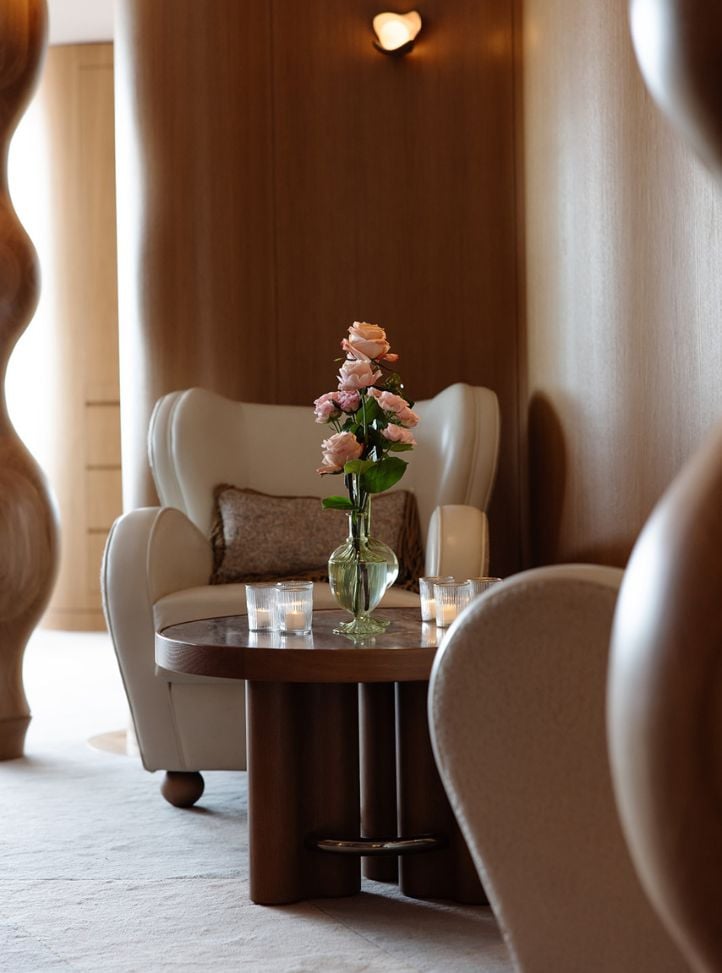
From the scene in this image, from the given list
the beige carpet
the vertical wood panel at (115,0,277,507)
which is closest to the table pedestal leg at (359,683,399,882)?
the beige carpet

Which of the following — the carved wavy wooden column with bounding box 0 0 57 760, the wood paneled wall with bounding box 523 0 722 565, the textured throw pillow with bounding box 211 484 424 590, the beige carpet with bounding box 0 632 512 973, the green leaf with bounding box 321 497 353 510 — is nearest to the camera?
the beige carpet with bounding box 0 632 512 973

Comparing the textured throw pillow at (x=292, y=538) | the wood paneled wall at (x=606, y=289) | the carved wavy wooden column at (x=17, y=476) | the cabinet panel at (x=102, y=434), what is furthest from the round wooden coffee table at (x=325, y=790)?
the cabinet panel at (x=102, y=434)

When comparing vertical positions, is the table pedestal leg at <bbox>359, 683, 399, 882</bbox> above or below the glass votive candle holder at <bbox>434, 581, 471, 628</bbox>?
below

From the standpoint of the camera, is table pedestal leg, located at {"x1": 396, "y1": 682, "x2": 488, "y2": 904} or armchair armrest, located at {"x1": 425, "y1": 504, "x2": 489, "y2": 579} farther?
armchair armrest, located at {"x1": 425, "y1": 504, "x2": 489, "y2": 579}

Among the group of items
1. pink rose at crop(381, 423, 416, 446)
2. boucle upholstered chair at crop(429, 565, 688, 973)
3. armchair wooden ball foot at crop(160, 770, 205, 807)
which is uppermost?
pink rose at crop(381, 423, 416, 446)

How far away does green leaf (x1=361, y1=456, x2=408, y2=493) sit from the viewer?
226 cm

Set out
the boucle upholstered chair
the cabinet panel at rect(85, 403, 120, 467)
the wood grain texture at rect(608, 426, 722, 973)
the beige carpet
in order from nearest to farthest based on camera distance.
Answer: the wood grain texture at rect(608, 426, 722, 973) < the boucle upholstered chair < the beige carpet < the cabinet panel at rect(85, 403, 120, 467)

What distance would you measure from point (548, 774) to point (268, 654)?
1.20 m

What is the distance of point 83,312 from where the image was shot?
6219 millimetres

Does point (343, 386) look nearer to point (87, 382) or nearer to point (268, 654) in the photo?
point (268, 654)

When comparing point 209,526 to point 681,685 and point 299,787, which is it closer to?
point 299,787

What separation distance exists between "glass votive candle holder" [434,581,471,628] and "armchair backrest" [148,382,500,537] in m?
0.94

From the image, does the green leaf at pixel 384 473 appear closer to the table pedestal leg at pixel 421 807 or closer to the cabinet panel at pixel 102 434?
the table pedestal leg at pixel 421 807

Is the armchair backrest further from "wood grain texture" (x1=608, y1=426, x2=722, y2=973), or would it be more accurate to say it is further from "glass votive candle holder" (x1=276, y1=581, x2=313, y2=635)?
"wood grain texture" (x1=608, y1=426, x2=722, y2=973)
